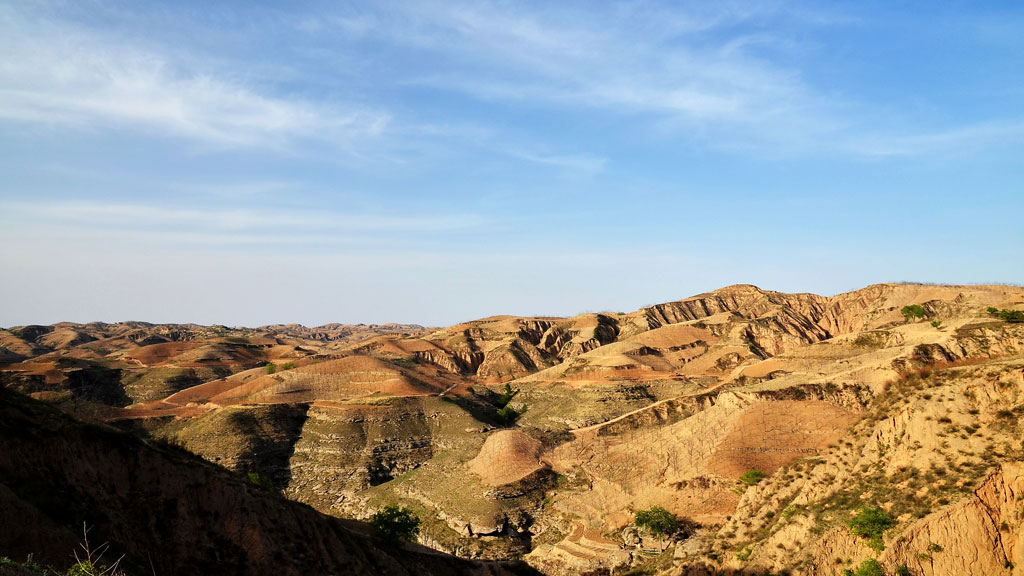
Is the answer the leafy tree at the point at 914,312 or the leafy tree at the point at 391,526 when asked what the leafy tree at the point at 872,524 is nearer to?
the leafy tree at the point at 391,526

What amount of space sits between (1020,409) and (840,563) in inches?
469

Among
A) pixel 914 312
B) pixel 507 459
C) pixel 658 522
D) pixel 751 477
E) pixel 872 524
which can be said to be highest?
pixel 914 312

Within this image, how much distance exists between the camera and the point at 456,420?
241 ft

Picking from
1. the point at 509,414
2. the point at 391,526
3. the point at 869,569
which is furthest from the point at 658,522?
the point at 509,414

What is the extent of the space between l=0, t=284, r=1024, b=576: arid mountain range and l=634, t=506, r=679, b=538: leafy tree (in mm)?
778

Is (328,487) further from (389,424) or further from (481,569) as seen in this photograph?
(481,569)

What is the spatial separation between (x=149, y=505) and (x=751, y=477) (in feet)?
127

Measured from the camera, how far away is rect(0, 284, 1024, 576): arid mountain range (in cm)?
2467

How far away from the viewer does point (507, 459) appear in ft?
190

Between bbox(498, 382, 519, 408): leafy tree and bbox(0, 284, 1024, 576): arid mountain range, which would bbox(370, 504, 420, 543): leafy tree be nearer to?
bbox(0, 284, 1024, 576): arid mountain range

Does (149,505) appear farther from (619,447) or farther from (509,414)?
(509,414)

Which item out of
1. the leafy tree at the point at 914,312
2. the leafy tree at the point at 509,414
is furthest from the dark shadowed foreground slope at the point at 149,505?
the leafy tree at the point at 914,312

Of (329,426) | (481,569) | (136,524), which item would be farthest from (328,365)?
(136,524)

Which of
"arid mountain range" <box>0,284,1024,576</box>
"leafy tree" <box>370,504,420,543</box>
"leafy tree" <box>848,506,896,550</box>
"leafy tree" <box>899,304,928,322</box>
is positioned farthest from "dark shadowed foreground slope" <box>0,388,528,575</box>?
"leafy tree" <box>899,304,928,322</box>
